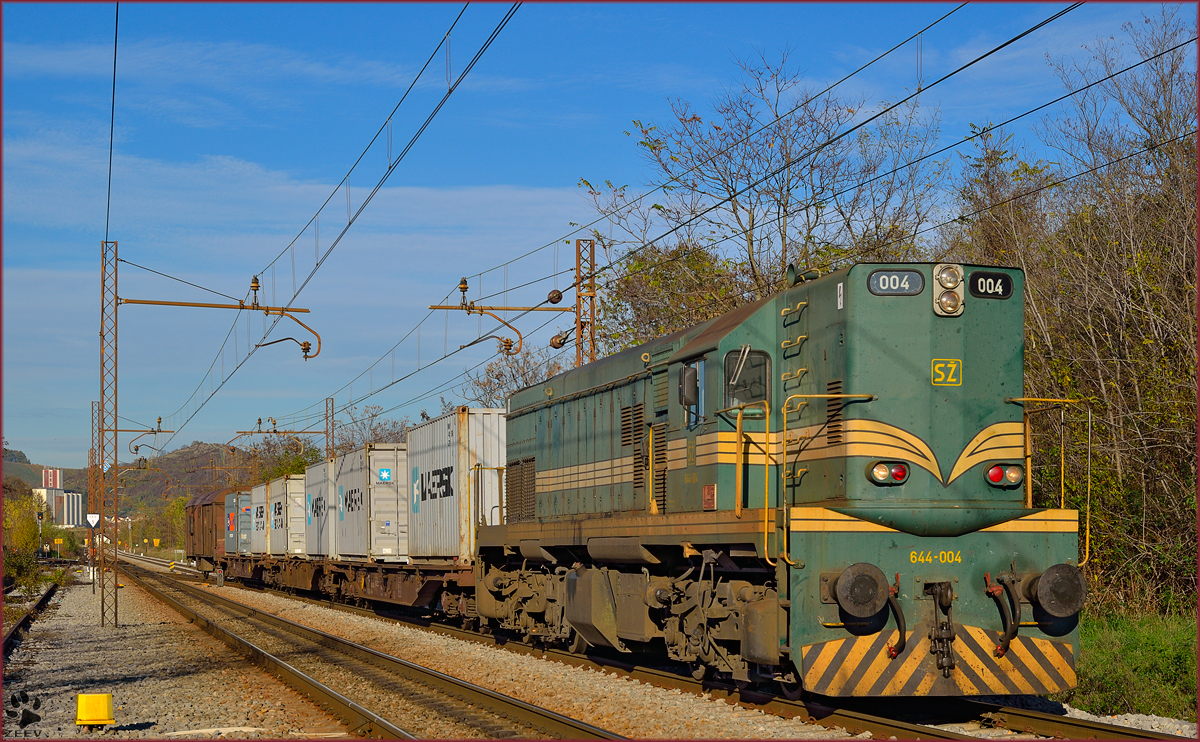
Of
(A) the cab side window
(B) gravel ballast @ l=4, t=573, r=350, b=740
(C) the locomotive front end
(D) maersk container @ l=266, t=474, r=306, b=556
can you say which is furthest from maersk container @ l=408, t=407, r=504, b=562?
(D) maersk container @ l=266, t=474, r=306, b=556

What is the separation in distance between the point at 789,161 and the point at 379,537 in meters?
12.1

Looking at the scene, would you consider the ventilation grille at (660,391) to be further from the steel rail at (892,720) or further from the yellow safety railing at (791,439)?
the steel rail at (892,720)

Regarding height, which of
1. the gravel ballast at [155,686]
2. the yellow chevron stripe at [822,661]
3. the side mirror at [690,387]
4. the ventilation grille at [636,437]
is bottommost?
the gravel ballast at [155,686]

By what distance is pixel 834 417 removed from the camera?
30.2 feet

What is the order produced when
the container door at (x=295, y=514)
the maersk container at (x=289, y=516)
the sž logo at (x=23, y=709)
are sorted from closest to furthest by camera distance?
the sž logo at (x=23, y=709) < the container door at (x=295, y=514) < the maersk container at (x=289, y=516)

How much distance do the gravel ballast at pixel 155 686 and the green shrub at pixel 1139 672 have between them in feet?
24.1

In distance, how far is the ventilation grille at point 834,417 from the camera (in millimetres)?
9148

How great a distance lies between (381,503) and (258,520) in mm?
18589

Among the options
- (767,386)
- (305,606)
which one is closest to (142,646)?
(305,606)

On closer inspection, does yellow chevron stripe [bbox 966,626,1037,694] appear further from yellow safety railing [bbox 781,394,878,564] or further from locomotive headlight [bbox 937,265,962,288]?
locomotive headlight [bbox 937,265,962,288]

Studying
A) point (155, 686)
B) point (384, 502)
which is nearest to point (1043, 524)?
point (155, 686)

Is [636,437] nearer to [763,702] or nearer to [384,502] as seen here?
[763,702]

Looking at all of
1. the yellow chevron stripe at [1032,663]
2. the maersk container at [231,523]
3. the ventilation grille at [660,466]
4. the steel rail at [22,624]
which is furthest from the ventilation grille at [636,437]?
the maersk container at [231,523]

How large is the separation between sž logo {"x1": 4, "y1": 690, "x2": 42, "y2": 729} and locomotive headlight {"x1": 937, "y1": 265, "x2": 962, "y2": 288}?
9.80 m
